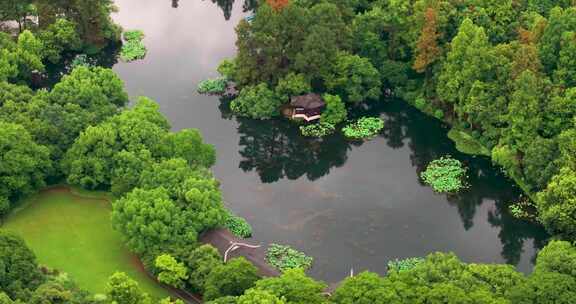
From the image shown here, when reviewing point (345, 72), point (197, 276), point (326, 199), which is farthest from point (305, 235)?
point (345, 72)

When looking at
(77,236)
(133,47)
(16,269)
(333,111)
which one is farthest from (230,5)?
(16,269)

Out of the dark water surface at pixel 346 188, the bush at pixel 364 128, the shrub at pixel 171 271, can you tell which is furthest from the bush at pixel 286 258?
the bush at pixel 364 128

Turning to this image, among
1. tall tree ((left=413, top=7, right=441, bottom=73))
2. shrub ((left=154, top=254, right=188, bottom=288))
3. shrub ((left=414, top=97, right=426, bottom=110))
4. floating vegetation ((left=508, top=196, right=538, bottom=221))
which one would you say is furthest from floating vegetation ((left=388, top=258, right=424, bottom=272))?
tall tree ((left=413, top=7, right=441, bottom=73))

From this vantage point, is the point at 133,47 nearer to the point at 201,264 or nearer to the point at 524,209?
the point at 201,264

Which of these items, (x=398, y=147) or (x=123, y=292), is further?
(x=398, y=147)

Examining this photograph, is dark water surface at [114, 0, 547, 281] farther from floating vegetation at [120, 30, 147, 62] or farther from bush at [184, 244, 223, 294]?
bush at [184, 244, 223, 294]

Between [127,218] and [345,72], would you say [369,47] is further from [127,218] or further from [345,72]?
[127,218]
